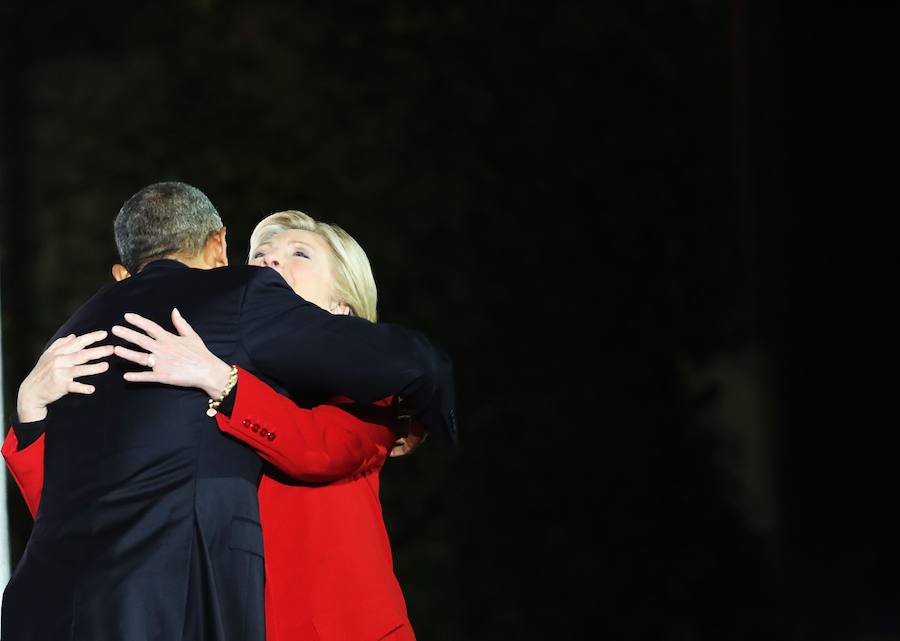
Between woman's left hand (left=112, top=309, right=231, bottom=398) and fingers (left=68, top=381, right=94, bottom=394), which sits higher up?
woman's left hand (left=112, top=309, right=231, bottom=398)

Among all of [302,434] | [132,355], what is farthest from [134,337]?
[302,434]

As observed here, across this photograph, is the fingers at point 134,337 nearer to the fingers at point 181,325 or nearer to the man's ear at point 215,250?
the fingers at point 181,325

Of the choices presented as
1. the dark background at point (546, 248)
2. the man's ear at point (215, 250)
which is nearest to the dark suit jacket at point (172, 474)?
the man's ear at point (215, 250)

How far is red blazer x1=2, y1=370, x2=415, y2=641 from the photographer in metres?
2.74

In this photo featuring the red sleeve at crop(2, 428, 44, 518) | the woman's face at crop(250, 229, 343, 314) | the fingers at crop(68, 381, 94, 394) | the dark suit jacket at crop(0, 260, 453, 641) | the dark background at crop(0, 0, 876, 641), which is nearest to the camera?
the dark suit jacket at crop(0, 260, 453, 641)

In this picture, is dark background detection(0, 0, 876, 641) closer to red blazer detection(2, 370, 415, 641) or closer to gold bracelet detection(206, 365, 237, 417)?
red blazer detection(2, 370, 415, 641)

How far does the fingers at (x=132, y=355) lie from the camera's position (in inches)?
100

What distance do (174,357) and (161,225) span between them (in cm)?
34

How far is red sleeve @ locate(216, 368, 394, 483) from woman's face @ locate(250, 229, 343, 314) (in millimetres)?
349

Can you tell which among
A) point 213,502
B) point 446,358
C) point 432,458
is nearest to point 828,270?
point 432,458

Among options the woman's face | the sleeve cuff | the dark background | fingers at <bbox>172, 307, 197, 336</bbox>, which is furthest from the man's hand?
the dark background

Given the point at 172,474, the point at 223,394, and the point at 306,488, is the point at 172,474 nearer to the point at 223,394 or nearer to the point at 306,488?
the point at 223,394

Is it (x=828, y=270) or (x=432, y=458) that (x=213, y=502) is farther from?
(x=828, y=270)

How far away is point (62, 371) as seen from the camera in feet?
8.64
